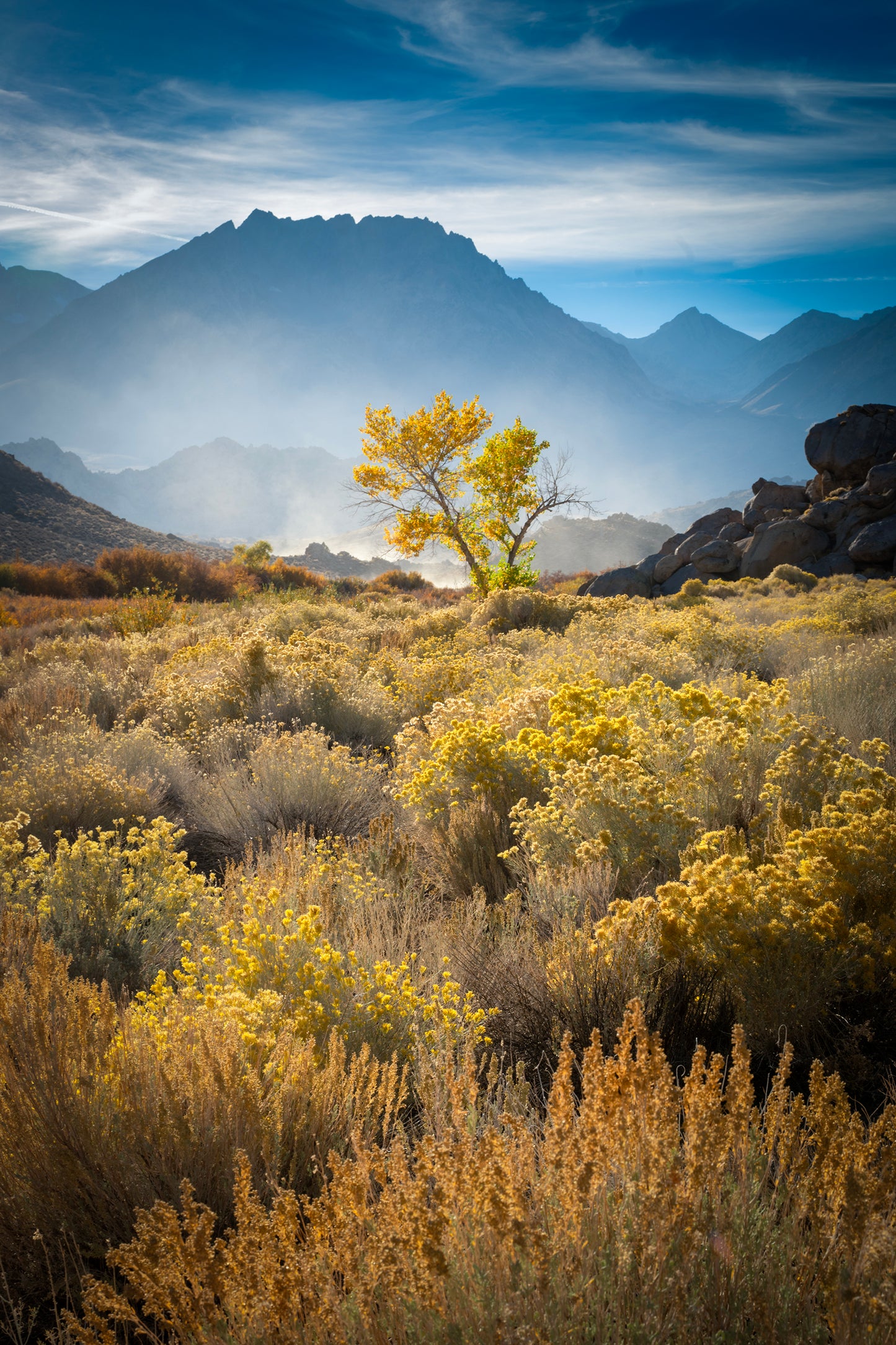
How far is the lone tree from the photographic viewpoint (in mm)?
20078

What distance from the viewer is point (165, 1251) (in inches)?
54.8

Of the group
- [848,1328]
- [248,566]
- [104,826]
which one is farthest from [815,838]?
[248,566]

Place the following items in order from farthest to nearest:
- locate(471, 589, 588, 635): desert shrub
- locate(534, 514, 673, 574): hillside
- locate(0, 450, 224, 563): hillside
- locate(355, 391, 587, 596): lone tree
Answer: locate(534, 514, 673, 574): hillside, locate(0, 450, 224, 563): hillside, locate(355, 391, 587, 596): lone tree, locate(471, 589, 588, 635): desert shrub

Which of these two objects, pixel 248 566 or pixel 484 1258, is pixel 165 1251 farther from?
pixel 248 566

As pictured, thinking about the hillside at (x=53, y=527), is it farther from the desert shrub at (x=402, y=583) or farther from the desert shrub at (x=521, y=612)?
the desert shrub at (x=521, y=612)

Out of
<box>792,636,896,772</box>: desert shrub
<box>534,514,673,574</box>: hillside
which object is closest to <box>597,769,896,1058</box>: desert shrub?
<box>792,636,896,772</box>: desert shrub

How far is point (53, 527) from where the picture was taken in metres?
42.0

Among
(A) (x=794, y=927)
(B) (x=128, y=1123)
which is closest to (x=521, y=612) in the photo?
(A) (x=794, y=927)

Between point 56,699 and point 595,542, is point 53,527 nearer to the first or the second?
point 56,699

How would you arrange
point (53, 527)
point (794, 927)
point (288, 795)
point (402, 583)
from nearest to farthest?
1. point (794, 927)
2. point (288, 795)
3. point (402, 583)
4. point (53, 527)

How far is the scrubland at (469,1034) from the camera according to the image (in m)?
1.35

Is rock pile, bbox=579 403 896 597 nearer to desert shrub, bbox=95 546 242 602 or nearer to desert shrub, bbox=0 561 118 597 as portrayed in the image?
desert shrub, bbox=95 546 242 602

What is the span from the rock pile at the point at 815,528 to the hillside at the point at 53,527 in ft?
84.0

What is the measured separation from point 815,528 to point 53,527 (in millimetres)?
41273
